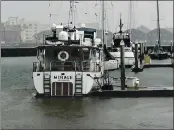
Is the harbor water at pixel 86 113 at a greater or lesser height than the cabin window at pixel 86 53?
lesser

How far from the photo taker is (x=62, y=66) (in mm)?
23656

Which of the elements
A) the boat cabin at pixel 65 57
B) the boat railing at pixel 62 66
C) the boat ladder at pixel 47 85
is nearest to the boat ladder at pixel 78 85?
the boat cabin at pixel 65 57

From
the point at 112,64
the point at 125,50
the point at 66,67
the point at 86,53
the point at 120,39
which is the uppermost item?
the point at 120,39

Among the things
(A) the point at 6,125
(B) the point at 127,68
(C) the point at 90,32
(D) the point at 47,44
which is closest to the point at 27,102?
(D) the point at 47,44

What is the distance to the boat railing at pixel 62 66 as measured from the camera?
77.3 ft

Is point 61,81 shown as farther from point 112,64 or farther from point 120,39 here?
point 120,39

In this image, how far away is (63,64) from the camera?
23.8m

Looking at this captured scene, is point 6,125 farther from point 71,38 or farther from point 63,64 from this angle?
point 71,38

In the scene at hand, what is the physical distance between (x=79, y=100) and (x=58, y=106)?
191cm

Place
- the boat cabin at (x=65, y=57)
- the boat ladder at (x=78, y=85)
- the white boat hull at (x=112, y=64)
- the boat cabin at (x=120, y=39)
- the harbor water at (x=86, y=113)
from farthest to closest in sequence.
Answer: the boat cabin at (x=120, y=39) → the white boat hull at (x=112, y=64) → the boat cabin at (x=65, y=57) → the boat ladder at (x=78, y=85) → the harbor water at (x=86, y=113)

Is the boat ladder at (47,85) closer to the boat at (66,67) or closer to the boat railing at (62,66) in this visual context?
the boat at (66,67)

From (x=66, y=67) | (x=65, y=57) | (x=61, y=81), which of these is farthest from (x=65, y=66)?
(x=61, y=81)

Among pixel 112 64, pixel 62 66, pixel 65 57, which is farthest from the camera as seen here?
pixel 112 64

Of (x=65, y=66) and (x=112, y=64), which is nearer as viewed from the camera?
(x=65, y=66)
